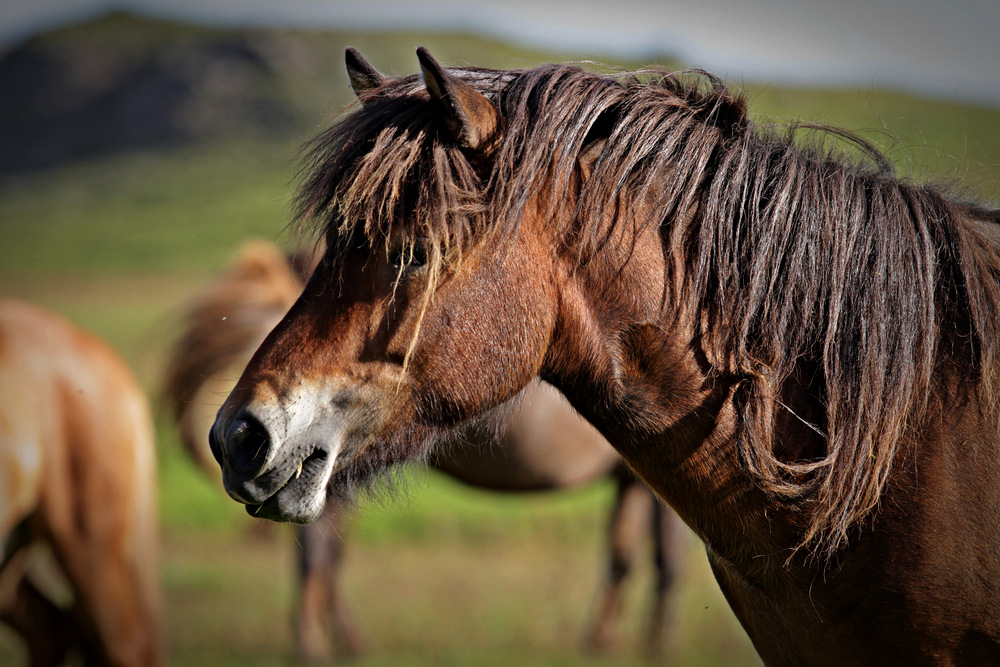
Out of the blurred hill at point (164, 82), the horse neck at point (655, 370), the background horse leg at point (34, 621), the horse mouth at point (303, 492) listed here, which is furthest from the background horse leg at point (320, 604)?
the blurred hill at point (164, 82)

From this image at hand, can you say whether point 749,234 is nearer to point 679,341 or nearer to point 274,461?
point 679,341

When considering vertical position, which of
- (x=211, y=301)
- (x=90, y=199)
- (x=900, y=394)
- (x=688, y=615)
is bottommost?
(x=90, y=199)

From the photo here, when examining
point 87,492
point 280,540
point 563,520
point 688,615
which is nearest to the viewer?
point 87,492

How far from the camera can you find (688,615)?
25.1 ft

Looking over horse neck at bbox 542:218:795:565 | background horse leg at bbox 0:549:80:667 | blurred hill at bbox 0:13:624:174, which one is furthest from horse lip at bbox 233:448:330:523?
blurred hill at bbox 0:13:624:174

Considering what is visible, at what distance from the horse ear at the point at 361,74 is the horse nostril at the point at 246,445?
995 millimetres

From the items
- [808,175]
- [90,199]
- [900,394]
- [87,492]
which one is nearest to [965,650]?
[900,394]

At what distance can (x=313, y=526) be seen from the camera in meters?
5.68

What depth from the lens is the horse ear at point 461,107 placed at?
181 cm

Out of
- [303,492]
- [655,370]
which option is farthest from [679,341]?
[303,492]

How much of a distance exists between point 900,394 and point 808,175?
0.64m

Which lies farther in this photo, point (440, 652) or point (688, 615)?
point (688, 615)

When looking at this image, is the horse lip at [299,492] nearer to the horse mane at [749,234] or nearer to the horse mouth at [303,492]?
the horse mouth at [303,492]

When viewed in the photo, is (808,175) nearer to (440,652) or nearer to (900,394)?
(900,394)
